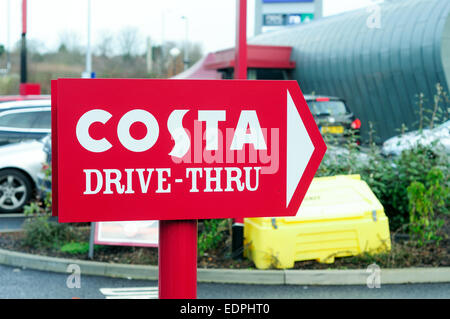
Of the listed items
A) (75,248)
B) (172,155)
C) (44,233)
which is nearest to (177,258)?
(172,155)

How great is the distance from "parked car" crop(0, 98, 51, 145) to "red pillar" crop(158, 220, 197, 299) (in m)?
8.28

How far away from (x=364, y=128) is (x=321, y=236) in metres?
19.7

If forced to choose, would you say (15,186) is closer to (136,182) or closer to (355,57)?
(136,182)

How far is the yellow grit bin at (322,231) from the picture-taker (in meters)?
5.80

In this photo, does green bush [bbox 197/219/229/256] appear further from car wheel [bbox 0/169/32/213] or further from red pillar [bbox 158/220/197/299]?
red pillar [bbox 158/220/197/299]

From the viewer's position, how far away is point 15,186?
376 inches

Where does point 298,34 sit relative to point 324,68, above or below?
above

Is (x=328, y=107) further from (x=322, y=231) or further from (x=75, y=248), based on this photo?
(x=75, y=248)

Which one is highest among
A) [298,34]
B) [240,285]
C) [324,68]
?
[298,34]

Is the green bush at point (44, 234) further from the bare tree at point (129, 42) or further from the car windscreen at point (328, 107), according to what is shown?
the bare tree at point (129, 42)

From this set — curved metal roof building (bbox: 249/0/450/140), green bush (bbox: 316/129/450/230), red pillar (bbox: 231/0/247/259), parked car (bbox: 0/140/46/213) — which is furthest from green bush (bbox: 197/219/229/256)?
curved metal roof building (bbox: 249/0/450/140)

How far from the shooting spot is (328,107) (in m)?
14.1

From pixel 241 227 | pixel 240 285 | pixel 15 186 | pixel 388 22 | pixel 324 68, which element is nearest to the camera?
pixel 240 285

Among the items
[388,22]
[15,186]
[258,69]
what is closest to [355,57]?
[388,22]
